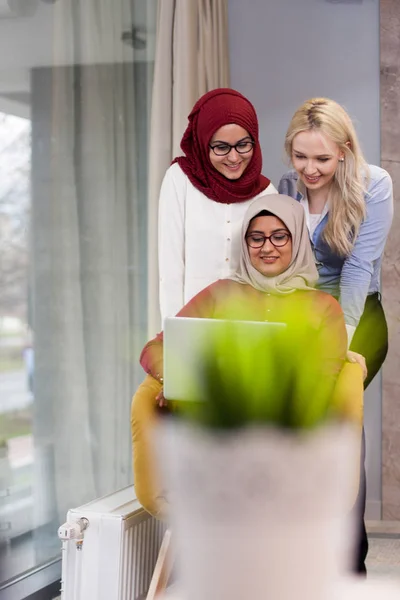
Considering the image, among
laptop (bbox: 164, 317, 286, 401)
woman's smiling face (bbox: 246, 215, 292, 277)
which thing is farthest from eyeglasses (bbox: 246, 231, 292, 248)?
laptop (bbox: 164, 317, 286, 401)

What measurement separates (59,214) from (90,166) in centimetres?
24

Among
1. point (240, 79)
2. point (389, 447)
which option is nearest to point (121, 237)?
point (240, 79)

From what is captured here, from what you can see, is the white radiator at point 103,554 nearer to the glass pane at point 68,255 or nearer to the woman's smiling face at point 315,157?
the glass pane at point 68,255

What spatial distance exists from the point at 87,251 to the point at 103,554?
100 cm

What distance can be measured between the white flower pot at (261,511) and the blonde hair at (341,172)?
1.81 metres

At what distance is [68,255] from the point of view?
8.13 ft

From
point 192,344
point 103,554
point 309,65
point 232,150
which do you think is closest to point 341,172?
point 232,150

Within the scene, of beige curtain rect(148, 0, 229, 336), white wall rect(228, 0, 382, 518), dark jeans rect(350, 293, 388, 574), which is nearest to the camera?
dark jeans rect(350, 293, 388, 574)

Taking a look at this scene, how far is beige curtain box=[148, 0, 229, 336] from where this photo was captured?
2822 millimetres

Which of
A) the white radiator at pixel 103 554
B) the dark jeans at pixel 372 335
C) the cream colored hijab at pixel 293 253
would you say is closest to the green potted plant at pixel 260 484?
the cream colored hijab at pixel 293 253

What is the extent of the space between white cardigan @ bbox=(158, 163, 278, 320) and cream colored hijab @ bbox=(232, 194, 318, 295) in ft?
0.89

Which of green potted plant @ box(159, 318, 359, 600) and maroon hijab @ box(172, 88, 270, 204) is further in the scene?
maroon hijab @ box(172, 88, 270, 204)

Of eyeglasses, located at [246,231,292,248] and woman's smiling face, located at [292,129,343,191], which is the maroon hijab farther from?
eyeglasses, located at [246,231,292,248]

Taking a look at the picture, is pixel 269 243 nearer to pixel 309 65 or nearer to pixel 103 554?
pixel 103 554
